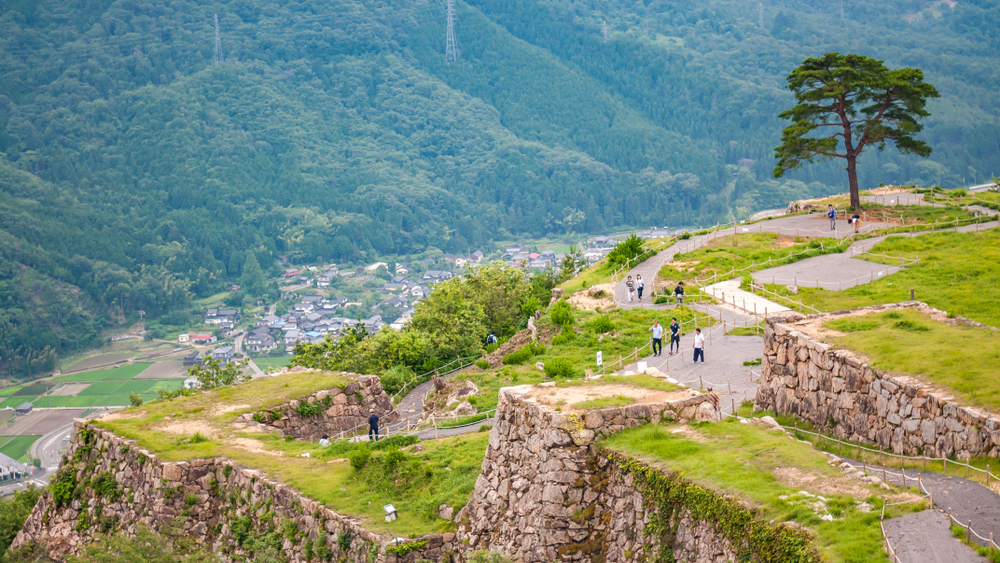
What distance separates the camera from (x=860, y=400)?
24.2m

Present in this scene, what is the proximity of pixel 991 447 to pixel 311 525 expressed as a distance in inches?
681

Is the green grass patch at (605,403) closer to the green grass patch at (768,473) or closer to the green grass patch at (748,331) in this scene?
the green grass patch at (768,473)

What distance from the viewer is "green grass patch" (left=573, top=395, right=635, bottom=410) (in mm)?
21578

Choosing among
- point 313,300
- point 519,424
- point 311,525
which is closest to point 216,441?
point 311,525

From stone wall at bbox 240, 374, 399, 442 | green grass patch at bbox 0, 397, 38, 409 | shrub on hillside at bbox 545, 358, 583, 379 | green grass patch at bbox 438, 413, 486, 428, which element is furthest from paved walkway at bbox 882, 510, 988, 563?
green grass patch at bbox 0, 397, 38, 409

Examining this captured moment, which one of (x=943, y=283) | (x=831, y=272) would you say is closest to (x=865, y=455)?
(x=943, y=283)

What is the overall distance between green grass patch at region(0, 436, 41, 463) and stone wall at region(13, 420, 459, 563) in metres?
82.5

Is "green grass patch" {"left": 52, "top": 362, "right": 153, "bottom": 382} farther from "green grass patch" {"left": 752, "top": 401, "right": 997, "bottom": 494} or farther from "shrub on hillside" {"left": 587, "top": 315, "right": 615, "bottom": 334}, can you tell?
"green grass patch" {"left": 752, "top": 401, "right": 997, "bottom": 494}

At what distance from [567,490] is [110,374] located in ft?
435

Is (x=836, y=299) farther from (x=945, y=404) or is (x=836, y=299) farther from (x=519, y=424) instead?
(x=519, y=424)

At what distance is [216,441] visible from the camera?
102ft

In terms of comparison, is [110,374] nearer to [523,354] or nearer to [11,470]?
[11,470]

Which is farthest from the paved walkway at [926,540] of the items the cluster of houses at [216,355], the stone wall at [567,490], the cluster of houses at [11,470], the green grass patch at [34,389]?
the green grass patch at [34,389]

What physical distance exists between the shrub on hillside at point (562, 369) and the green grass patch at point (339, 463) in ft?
20.3
